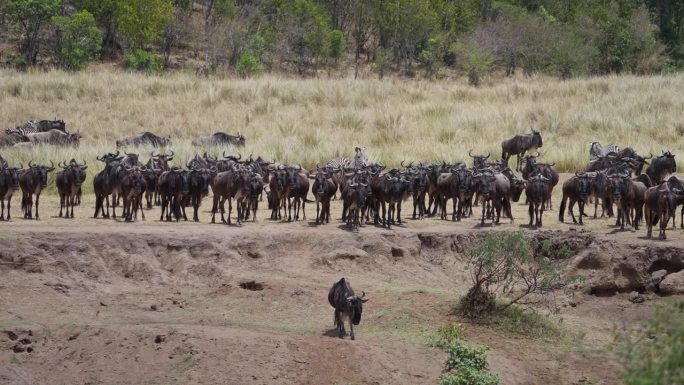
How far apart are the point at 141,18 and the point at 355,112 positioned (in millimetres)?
20786

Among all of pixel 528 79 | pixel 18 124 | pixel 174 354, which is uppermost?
pixel 528 79

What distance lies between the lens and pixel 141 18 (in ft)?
188

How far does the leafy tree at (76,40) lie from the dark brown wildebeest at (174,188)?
32.0m

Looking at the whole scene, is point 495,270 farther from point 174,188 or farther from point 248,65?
point 248,65

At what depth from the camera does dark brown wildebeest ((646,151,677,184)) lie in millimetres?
27719

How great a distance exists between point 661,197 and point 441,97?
24.1 m

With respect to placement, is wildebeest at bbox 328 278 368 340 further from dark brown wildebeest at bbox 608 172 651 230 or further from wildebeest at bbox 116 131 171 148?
wildebeest at bbox 116 131 171 148

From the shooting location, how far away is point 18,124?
132 feet

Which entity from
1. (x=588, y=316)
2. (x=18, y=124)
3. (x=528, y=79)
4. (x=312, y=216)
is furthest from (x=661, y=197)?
(x=528, y=79)

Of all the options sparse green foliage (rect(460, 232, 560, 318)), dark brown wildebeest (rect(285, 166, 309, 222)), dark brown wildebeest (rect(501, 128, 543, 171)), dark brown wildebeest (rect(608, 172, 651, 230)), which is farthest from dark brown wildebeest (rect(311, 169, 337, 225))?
dark brown wildebeest (rect(501, 128, 543, 171))

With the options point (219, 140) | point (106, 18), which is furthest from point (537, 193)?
point (106, 18)

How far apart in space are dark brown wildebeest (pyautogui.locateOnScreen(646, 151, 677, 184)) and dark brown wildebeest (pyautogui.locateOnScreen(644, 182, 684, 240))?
527 centimetres

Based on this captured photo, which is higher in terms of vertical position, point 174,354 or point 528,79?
point 528,79

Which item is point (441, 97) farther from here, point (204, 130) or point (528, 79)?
point (204, 130)
